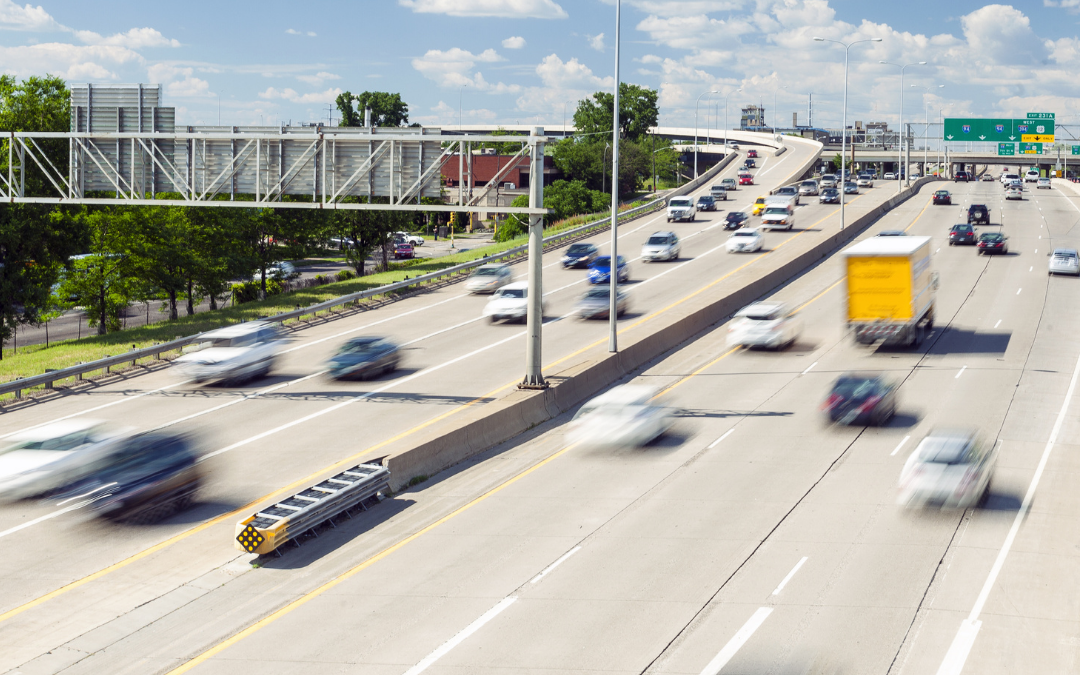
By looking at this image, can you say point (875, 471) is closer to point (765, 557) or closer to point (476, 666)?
point (765, 557)

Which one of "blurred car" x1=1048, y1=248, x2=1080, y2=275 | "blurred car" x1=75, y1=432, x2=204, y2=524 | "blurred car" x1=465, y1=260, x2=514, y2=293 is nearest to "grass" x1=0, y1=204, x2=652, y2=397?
"blurred car" x1=465, y1=260, x2=514, y2=293

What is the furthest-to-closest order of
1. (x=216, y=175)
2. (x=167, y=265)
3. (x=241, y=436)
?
(x=167, y=265), (x=216, y=175), (x=241, y=436)

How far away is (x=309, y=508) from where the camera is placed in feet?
58.7

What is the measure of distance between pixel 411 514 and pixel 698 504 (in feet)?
18.6

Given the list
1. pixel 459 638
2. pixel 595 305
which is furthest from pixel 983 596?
pixel 595 305

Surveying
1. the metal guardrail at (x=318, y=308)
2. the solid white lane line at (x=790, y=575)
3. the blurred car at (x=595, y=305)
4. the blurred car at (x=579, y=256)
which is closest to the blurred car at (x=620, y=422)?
the solid white lane line at (x=790, y=575)

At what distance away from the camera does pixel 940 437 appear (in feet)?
63.1

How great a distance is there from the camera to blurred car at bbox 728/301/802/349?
35.1 meters

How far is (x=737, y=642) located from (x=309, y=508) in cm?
833

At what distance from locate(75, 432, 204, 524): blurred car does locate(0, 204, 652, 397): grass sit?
1658 cm

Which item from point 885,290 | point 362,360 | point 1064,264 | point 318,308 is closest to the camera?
point 362,360

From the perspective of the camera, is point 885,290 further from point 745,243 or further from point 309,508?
point 745,243

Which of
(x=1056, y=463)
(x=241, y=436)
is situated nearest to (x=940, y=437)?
(x=1056, y=463)

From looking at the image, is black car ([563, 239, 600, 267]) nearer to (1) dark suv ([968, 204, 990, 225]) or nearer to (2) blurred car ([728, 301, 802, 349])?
(2) blurred car ([728, 301, 802, 349])
